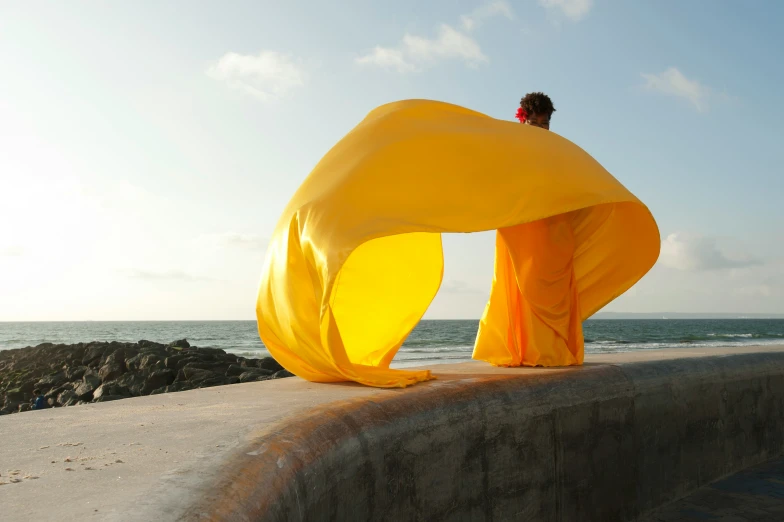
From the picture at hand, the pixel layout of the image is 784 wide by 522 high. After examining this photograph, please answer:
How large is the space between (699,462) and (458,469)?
206 cm

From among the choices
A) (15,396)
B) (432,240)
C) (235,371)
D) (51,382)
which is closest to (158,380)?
(235,371)

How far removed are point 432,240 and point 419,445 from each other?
2292 mm

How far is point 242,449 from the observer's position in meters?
1.95

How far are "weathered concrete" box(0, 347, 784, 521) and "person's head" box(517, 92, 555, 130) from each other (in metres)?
1.76

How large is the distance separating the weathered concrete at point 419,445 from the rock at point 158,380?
27.7 ft

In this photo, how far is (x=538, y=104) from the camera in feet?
15.5

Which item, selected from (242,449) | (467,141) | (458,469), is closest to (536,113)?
(467,141)

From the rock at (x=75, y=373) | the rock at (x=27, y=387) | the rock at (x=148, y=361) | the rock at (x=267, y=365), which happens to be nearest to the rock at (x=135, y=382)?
the rock at (x=148, y=361)

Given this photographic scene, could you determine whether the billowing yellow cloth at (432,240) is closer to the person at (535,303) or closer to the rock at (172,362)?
the person at (535,303)

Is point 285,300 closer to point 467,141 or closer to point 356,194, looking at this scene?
point 356,194

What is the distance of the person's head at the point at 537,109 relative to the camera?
4727 millimetres

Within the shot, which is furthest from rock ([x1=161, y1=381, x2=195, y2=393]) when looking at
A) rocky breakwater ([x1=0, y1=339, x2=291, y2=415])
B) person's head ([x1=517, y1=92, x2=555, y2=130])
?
person's head ([x1=517, y1=92, x2=555, y2=130])

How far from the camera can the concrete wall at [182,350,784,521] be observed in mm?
2008

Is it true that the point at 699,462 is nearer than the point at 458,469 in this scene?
No
